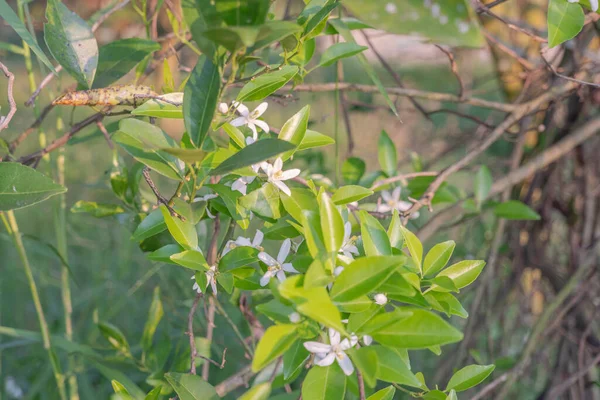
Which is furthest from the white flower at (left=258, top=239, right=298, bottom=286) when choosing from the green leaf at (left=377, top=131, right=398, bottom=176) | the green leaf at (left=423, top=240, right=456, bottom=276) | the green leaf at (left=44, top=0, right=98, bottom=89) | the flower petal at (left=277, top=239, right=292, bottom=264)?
the green leaf at (left=377, top=131, right=398, bottom=176)

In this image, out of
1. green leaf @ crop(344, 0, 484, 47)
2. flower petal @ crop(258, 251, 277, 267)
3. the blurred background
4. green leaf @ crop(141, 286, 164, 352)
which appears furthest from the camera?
the blurred background

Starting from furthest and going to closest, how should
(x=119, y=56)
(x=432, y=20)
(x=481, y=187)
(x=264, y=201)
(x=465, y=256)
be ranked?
1. (x=465, y=256)
2. (x=481, y=187)
3. (x=119, y=56)
4. (x=264, y=201)
5. (x=432, y=20)

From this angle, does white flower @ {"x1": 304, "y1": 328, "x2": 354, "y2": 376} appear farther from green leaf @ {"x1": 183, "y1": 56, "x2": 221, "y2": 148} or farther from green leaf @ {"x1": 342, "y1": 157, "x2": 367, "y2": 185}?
green leaf @ {"x1": 342, "y1": 157, "x2": 367, "y2": 185}

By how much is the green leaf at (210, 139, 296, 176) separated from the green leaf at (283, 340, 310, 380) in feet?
0.43

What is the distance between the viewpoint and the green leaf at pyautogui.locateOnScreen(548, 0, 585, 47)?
49cm

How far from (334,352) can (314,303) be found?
7 centimetres

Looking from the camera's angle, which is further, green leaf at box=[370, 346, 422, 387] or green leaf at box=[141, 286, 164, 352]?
green leaf at box=[141, 286, 164, 352]

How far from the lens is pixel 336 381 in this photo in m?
0.40

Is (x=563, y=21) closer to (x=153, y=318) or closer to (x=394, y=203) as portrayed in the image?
(x=394, y=203)

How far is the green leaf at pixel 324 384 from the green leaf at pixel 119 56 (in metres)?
0.38

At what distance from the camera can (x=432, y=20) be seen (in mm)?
248

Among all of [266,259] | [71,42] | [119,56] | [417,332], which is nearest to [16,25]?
[71,42]

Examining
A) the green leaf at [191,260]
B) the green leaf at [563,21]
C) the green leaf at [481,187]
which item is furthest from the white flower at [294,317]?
the green leaf at [481,187]

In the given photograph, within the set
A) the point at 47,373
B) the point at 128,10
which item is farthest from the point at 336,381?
the point at 128,10
